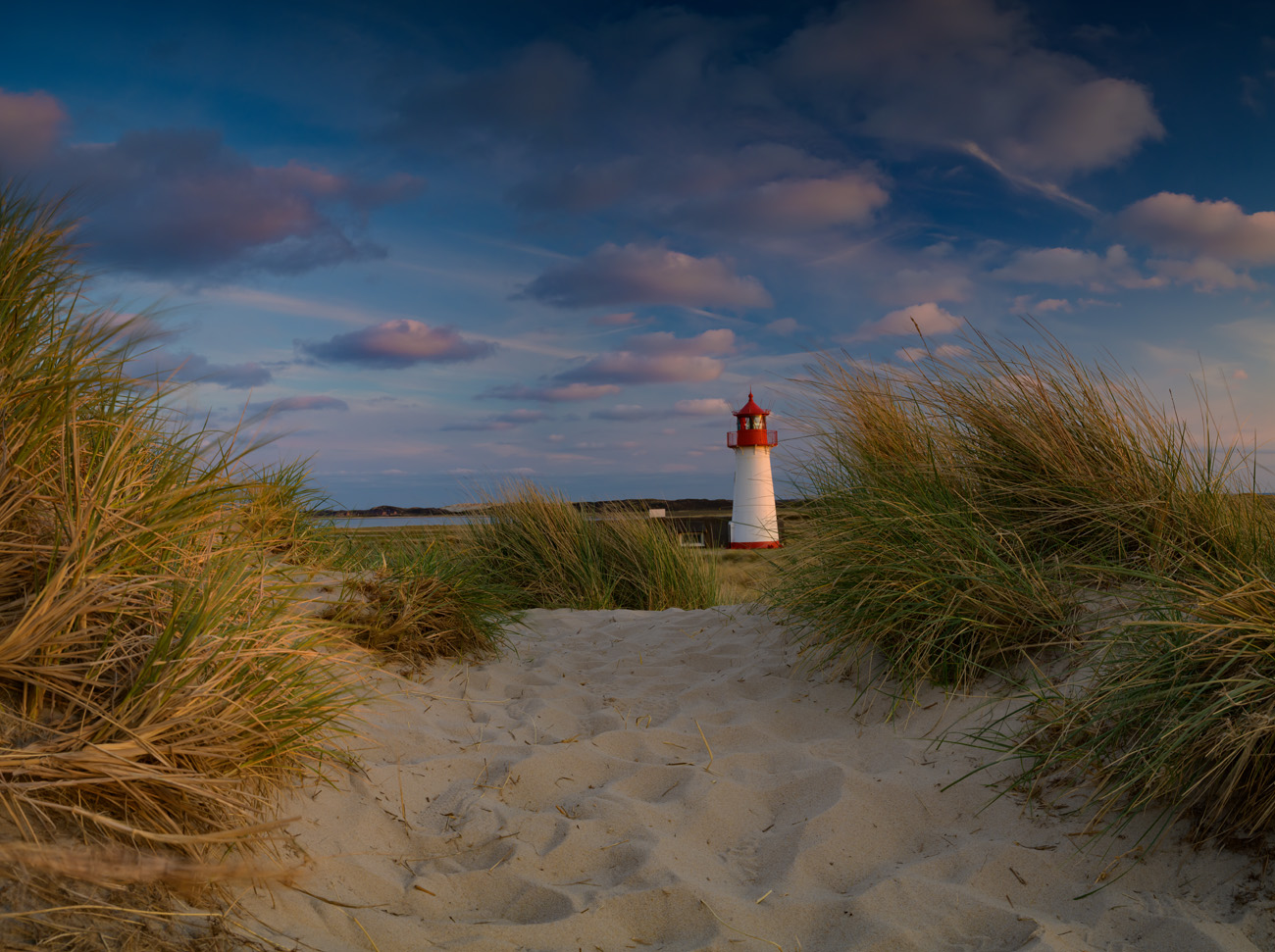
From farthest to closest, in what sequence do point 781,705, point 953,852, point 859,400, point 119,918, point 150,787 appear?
point 859,400, point 781,705, point 953,852, point 150,787, point 119,918

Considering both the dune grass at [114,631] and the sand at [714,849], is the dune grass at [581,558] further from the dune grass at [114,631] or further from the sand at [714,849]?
the dune grass at [114,631]

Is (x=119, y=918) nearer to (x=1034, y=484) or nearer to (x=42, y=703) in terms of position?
(x=42, y=703)

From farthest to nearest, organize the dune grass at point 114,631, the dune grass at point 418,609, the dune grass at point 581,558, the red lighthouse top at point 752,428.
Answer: the red lighthouse top at point 752,428 < the dune grass at point 581,558 < the dune grass at point 418,609 < the dune grass at point 114,631

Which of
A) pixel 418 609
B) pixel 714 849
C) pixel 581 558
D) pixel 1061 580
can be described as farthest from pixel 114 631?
pixel 581 558

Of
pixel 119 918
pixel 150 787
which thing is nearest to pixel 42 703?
pixel 150 787

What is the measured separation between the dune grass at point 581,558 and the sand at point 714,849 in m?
2.77

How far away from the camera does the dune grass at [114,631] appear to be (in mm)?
1731

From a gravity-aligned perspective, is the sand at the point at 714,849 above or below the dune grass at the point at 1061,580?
below

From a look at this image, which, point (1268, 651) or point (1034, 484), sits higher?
point (1034, 484)

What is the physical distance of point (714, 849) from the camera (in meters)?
2.38

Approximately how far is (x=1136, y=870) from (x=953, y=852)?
0.45m

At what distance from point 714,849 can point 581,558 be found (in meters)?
4.15

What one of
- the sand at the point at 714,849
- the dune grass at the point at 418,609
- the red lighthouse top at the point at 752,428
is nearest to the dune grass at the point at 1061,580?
the sand at the point at 714,849

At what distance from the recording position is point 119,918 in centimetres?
153
